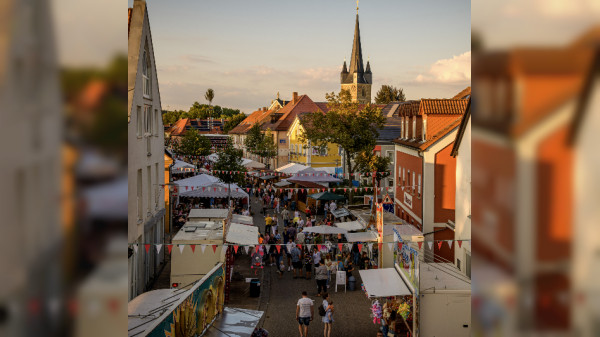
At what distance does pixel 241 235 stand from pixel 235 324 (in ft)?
25.3

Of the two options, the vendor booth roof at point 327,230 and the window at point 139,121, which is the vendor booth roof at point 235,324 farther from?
the vendor booth roof at point 327,230

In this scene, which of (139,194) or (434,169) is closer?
(139,194)

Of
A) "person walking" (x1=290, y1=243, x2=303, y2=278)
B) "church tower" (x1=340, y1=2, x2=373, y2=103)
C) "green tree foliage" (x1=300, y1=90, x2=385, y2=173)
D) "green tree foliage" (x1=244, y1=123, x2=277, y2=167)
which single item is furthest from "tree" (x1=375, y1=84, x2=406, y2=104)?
"person walking" (x1=290, y1=243, x2=303, y2=278)

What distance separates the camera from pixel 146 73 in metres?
18.7

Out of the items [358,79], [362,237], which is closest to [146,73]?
[362,237]

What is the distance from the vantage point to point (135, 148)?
53.8 ft

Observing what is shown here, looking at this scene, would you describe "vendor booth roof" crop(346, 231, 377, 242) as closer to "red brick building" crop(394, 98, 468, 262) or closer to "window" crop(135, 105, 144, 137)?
"red brick building" crop(394, 98, 468, 262)

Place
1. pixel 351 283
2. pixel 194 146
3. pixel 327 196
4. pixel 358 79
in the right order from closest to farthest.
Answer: pixel 351 283 < pixel 327 196 < pixel 194 146 < pixel 358 79

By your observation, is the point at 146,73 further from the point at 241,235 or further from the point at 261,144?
the point at 261,144

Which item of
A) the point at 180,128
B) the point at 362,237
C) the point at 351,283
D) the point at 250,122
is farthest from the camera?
the point at 180,128

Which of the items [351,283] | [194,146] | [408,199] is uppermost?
[194,146]

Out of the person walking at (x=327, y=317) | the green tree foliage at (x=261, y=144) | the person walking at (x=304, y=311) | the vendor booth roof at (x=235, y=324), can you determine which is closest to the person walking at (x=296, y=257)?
the person walking at (x=327, y=317)

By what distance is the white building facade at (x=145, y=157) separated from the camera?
50.8ft

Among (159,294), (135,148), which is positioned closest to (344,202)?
(135,148)
